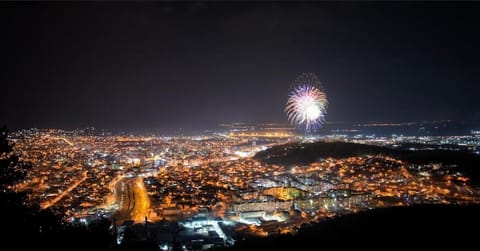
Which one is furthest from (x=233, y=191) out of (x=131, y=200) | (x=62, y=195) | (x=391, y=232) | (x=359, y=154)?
(x=359, y=154)

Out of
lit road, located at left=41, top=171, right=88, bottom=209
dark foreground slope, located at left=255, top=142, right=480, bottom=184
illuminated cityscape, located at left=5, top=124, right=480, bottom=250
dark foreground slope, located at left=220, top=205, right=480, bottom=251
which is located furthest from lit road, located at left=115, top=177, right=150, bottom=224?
dark foreground slope, located at left=255, top=142, right=480, bottom=184

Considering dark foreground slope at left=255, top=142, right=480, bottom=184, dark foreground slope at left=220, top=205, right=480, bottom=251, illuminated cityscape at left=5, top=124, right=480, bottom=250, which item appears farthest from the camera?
dark foreground slope at left=255, top=142, right=480, bottom=184

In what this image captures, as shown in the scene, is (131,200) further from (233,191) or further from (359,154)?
(359,154)

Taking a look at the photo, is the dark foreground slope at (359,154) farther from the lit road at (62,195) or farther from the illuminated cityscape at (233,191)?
the lit road at (62,195)

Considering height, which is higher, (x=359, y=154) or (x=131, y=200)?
(x=359, y=154)

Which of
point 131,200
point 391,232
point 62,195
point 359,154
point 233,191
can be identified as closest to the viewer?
point 391,232

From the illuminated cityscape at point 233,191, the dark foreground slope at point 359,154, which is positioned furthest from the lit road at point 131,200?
the dark foreground slope at point 359,154

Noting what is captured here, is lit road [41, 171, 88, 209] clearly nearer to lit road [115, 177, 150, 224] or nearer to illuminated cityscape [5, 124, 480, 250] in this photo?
illuminated cityscape [5, 124, 480, 250]
